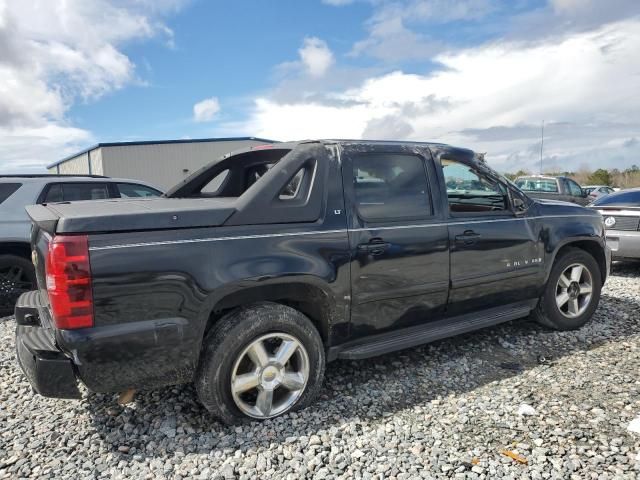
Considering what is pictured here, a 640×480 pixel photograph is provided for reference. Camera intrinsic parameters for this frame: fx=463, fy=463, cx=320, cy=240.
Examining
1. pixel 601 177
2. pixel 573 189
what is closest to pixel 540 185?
pixel 573 189

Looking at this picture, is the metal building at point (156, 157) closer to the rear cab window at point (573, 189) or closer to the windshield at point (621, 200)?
Result: the rear cab window at point (573, 189)

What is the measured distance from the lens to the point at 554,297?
448 cm

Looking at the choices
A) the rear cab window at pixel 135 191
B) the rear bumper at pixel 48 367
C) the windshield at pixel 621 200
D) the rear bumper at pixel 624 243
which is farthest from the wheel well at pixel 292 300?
the windshield at pixel 621 200

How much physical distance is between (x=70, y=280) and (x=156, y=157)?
2745 cm

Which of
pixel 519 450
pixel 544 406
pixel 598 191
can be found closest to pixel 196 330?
pixel 519 450

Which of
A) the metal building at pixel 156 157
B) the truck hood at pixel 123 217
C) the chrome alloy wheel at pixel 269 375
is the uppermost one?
the metal building at pixel 156 157

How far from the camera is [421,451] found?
8.93ft

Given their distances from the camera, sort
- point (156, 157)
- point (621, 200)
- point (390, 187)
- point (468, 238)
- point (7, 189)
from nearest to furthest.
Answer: point (390, 187), point (468, 238), point (7, 189), point (621, 200), point (156, 157)

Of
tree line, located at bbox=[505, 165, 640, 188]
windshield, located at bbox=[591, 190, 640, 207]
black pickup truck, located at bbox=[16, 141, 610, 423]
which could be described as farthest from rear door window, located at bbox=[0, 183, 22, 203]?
tree line, located at bbox=[505, 165, 640, 188]

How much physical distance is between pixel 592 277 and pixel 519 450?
2.72 metres

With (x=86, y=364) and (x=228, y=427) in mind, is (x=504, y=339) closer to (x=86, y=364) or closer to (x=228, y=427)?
(x=228, y=427)

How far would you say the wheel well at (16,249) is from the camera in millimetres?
5543

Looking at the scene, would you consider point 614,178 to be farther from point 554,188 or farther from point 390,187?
point 390,187

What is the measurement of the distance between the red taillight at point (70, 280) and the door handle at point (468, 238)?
103 inches
